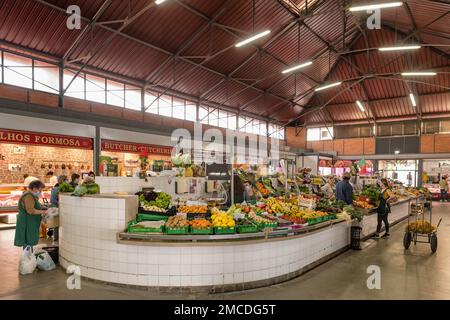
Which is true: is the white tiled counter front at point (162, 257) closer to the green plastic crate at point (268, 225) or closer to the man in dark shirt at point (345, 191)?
the green plastic crate at point (268, 225)

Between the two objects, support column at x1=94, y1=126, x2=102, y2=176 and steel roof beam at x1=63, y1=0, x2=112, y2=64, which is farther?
support column at x1=94, y1=126, x2=102, y2=176

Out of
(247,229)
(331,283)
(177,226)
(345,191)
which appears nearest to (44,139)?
(177,226)

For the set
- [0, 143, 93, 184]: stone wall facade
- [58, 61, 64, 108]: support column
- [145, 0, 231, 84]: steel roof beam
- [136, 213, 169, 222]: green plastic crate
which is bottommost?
[136, 213, 169, 222]: green plastic crate

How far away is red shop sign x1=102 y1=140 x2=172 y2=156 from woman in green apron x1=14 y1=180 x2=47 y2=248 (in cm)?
712

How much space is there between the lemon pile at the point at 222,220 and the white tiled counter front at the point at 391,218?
490cm

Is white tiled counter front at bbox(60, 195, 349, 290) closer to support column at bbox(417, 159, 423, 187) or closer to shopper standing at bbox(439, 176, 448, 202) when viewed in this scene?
shopper standing at bbox(439, 176, 448, 202)

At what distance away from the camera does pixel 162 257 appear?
448 centimetres

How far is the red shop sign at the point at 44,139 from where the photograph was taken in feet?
31.0

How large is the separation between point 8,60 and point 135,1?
475cm

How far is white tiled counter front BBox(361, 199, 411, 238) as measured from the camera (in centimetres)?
855

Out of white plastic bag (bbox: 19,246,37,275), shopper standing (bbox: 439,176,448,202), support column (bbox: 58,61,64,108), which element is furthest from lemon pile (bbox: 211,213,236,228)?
shopper standing (bbox: 439,176,448,202)

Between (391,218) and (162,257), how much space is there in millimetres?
9174

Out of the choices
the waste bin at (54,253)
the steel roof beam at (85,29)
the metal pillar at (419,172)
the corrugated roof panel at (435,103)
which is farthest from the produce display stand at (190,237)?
the metal pillar at (419,172)
